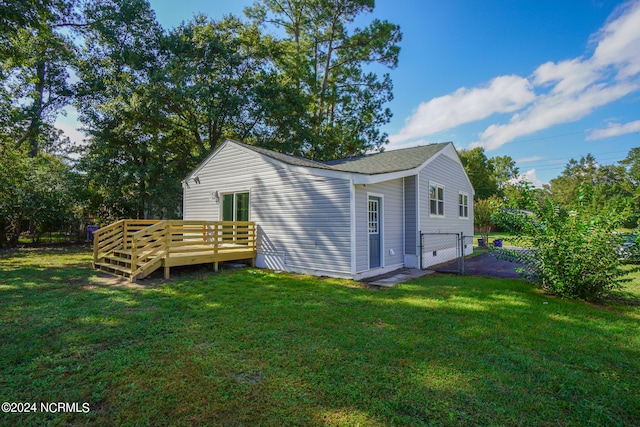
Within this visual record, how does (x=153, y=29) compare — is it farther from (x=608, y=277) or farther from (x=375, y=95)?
(x=608, y=277)

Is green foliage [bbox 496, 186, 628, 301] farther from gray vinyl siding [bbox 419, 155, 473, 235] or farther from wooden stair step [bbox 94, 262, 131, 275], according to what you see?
wooden stair step [bbox 94, 262, 131, 275]

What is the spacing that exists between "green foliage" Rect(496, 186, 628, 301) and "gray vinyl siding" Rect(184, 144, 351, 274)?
12.0 feet

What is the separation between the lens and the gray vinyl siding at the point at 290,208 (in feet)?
24.2

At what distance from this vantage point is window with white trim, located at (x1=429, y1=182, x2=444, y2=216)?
10291mm

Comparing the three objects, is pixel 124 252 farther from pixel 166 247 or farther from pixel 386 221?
pixel 386 221

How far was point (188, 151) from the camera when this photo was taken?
17.5m

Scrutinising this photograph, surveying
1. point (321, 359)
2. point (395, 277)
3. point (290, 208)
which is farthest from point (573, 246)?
point (290, 208)

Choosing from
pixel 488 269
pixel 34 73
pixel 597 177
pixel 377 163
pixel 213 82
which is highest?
pixel 213 82

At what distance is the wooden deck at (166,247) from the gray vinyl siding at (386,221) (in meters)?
3.64

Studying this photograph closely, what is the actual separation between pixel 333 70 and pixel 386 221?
60.2 ft

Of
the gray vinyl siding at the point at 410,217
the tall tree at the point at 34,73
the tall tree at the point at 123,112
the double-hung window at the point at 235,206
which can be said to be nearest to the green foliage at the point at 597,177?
the gray vinyl siding at the point at 410,217

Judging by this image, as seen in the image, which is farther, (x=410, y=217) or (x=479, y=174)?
(x=479, y=174)

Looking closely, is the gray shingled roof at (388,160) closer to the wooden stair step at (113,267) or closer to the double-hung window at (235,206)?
the double-hung window at (235,206)

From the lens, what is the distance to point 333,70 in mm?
22766
